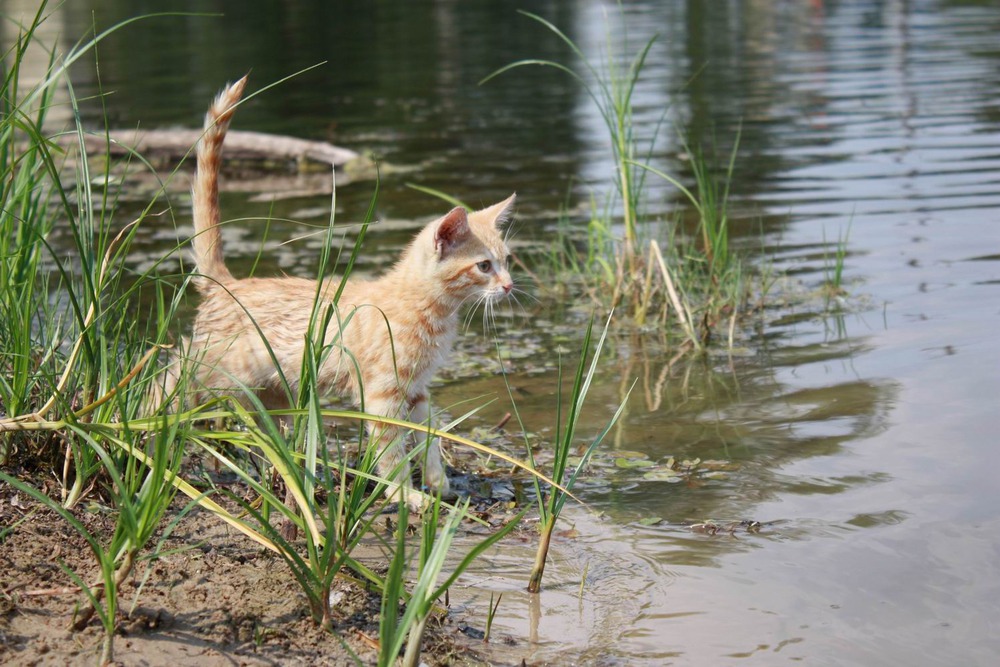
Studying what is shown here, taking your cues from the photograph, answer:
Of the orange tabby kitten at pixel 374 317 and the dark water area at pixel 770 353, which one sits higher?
the orange tabby kitten at pixel 374 317

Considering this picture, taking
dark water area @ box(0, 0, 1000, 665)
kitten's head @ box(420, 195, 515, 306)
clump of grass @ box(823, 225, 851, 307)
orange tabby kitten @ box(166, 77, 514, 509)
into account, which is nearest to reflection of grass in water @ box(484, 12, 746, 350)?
dark water area @ box(0, 0, 1000, 665)

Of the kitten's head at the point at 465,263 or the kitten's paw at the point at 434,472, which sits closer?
the kitten's paw at the point at 434,472

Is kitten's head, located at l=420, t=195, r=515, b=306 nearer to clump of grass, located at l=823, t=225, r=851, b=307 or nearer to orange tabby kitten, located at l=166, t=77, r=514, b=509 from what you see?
orange tabby kitten, located at l=166, t=77, r=514, b=509

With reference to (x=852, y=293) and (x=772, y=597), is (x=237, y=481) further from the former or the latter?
(x=852, y=293)

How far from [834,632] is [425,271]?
2.09 m

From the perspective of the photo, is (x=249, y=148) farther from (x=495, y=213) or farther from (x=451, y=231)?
(x=451, y=231)

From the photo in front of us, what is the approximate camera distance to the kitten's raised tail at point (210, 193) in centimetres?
400

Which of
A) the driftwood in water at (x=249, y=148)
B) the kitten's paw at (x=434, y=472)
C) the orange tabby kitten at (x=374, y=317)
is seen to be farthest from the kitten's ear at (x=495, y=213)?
the driftwood in water at (x=249, y=148)

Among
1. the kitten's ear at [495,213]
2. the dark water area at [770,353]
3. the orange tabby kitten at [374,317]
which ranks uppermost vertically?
the kitten's ear at [495,213]

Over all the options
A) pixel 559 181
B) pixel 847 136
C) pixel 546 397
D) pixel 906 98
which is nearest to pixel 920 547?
pixel 546 397

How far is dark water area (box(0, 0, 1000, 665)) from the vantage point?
328cm

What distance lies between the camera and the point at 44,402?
3.44 m

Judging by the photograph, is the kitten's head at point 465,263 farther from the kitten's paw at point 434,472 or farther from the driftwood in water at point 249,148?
the driftwood in water at point 249,148

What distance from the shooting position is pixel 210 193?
4.39m
